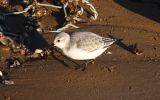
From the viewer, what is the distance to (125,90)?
8.53 m

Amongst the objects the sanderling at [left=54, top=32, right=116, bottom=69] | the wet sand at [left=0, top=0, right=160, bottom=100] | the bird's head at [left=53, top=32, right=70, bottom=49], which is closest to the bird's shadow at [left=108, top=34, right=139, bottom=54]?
the wet sand at [left=0, top=0, right=160, bottom=100]

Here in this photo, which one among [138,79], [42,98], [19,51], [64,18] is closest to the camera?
[42,98]

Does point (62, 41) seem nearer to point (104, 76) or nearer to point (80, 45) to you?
point (80, 45)

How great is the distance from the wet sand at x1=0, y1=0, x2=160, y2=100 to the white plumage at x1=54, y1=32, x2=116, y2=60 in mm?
336

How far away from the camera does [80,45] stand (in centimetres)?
870

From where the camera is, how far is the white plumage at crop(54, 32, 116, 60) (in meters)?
8.69

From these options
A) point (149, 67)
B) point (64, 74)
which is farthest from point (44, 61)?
point (149, 67)

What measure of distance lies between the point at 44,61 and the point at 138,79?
5.20 ft

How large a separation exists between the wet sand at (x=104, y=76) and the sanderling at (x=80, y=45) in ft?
1.10

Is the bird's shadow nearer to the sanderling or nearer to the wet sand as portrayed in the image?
the wet sand

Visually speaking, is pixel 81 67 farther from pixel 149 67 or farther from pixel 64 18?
pixel 64 18

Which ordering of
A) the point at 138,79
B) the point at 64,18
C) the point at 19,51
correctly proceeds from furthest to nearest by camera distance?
1. the point at 64,18
2. the point at 19,51
3. the point at 138,79

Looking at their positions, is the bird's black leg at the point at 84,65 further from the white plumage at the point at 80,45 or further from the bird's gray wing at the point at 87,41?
the bird's gray wing at the point at 87,41

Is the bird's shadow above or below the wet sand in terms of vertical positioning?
above
